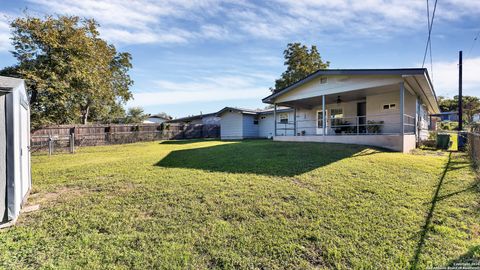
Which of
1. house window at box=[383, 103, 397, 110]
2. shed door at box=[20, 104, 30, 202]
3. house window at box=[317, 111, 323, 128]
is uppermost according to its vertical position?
house window at box=[383, 103, 397, 110]

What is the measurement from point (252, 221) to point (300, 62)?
25686mm

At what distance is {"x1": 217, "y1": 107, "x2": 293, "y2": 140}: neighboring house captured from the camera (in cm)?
2094

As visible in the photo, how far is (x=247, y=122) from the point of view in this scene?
70.1 ft

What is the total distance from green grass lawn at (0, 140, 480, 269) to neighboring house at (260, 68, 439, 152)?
441 centimetres

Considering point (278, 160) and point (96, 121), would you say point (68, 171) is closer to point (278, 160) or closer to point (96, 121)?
point (278, 160)

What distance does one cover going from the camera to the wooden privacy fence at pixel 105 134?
45.1 feet

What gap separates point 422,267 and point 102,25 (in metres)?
23.7

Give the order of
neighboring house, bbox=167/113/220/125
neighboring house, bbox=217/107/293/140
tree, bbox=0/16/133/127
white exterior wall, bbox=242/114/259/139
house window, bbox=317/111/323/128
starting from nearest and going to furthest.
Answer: tree, bbox=0/16/133/127, house window, bbox=317/111/323/128, neighboring house, bbox=217/107/293/140, white exterior wall, bbox=242/114/259/139, neighboring house, bbox=167/113/220/125

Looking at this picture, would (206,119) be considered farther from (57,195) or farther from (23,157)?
(23,157)

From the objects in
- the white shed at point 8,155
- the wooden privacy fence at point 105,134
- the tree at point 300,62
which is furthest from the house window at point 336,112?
the white shed at point 8,155

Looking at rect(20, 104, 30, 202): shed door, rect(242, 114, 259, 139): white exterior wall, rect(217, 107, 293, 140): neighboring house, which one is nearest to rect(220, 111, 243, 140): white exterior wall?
rect(217, 107, 293, 140): neighboring house

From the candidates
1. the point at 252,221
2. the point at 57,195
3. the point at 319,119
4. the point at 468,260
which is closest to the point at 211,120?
the point at 319,119

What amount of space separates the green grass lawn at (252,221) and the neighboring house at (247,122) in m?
15.1

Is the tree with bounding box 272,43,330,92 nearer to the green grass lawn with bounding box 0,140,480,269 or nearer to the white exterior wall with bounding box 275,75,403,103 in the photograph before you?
the white exterior wall with bounding box 275,75,403,103
